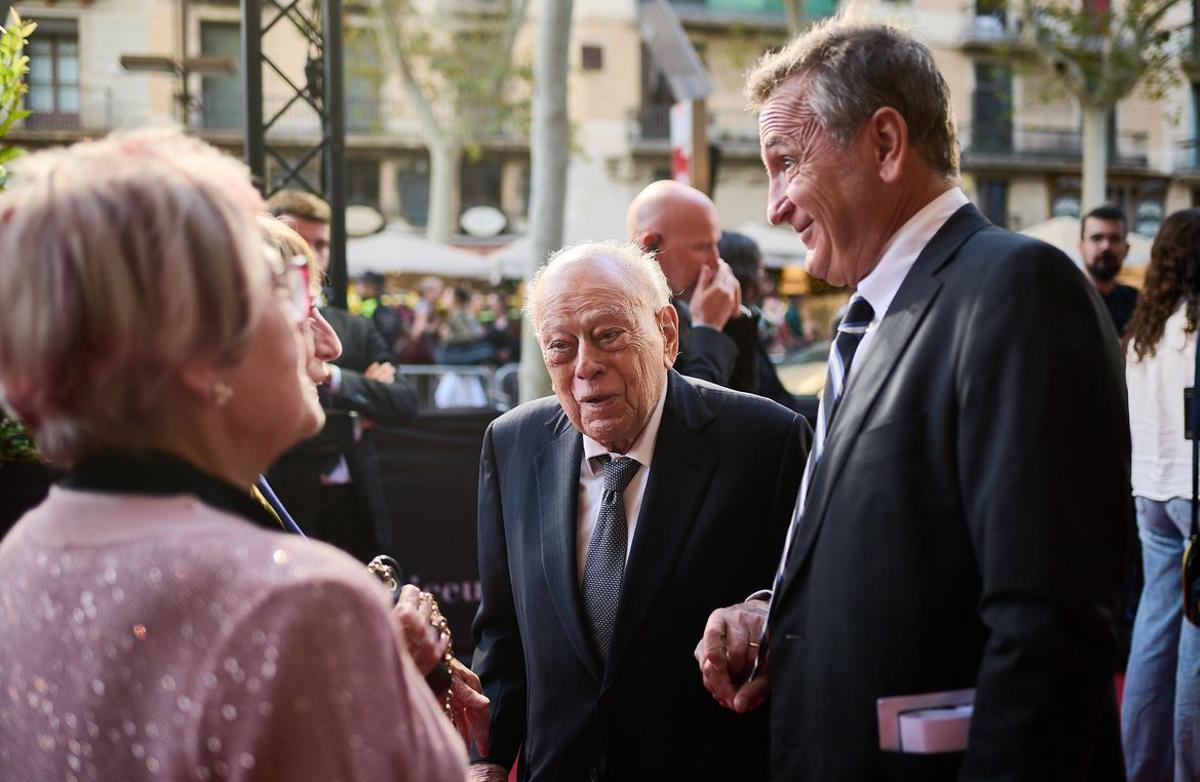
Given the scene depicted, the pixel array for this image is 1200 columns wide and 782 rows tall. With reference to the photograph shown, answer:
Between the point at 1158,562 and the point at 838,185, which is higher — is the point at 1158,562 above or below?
below

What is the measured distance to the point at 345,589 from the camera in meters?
1.00

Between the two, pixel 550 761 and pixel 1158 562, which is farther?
Answer: pixel 1158 562

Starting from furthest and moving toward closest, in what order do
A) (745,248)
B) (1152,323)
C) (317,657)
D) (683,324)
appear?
1. (745,248)
2. (1152,323)
3. (683,324)
4. (317,657)

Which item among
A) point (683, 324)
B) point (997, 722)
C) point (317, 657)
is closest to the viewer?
point (317, 657)

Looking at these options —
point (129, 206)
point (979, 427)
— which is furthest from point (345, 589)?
point (979, 427)

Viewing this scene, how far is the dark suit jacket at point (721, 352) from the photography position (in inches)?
132

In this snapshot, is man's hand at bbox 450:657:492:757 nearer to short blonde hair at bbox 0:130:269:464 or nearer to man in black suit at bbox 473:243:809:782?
man in black suit at bbox 473:243:809:782

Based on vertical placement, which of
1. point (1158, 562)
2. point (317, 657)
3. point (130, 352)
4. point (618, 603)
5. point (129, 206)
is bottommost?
point (1158, 562)

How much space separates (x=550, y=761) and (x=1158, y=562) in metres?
2.90

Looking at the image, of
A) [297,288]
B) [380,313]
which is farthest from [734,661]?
[380,313]

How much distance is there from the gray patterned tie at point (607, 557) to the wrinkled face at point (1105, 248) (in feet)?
Answer: 13.8

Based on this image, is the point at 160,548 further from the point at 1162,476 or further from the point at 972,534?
the point at 1162,476

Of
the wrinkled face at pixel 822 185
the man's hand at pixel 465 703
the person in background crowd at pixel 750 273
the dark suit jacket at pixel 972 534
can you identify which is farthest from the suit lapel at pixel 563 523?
the person in background crowd at pixel 750 273

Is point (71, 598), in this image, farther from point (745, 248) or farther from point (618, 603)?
point (745, 248)
